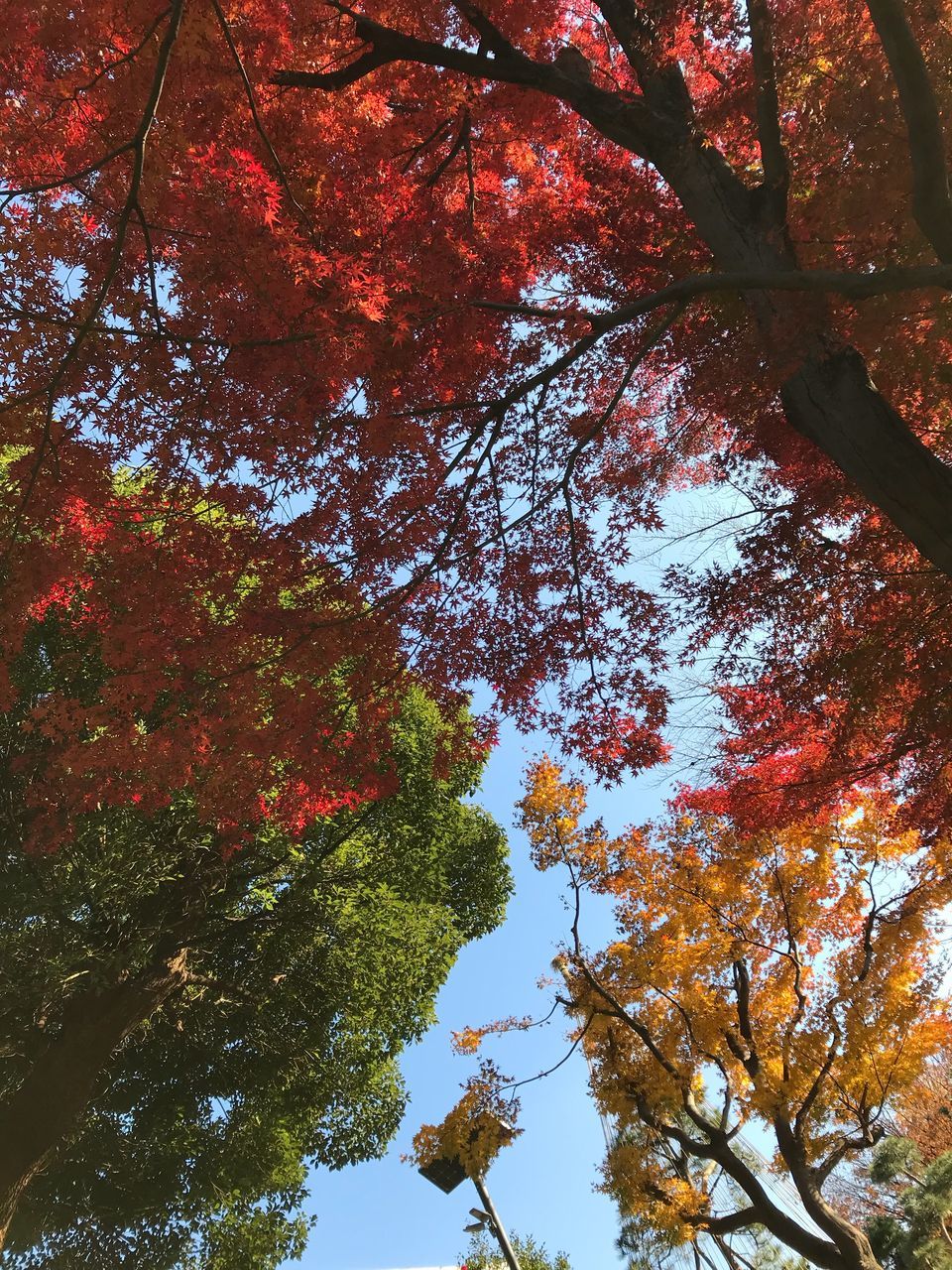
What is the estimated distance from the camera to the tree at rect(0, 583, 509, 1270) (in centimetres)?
791

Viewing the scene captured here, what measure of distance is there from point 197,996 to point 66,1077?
2.00m

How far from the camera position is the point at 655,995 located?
26.7 ft

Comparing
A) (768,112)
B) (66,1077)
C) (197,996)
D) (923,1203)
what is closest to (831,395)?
(768,112)

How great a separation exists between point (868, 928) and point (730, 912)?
1.36 meters

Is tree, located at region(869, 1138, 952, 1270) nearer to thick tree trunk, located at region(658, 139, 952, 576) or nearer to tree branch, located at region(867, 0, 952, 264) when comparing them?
thick tree trunk, located at region(658, 139, 952, 576)

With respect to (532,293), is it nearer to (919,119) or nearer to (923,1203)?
(919,119)

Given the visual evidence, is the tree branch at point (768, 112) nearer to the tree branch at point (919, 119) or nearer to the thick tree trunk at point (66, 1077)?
the tree branch at point (919, 119)

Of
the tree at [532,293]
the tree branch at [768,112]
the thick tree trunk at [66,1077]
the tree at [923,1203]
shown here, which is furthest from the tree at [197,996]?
the tree at [923,1203]

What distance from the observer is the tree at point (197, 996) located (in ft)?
26.0

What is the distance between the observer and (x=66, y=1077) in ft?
24.0

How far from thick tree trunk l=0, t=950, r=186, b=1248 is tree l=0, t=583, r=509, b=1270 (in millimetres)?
22

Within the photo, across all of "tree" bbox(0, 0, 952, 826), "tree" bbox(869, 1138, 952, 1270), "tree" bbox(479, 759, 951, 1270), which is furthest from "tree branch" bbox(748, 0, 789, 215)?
"tree" bbox(869, 1138, 952, 1270)

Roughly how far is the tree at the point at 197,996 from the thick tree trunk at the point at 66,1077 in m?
0.02

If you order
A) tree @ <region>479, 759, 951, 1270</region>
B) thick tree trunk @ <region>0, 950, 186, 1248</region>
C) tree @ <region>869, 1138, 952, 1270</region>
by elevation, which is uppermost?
thick tree trunk @ <region>0, 950, 186, 1248</region>
